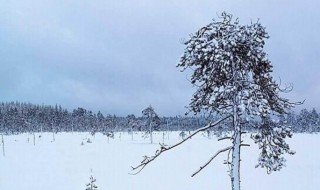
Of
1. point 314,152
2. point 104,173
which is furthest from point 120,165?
point 314,152

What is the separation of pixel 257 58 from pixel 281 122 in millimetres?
2078

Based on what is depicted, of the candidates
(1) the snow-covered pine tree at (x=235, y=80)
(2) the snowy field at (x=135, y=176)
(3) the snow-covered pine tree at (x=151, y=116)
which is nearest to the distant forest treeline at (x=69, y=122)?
(3) the snow-covered pine tree at (x=151, y=116)

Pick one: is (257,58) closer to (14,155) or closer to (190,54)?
(190,54)

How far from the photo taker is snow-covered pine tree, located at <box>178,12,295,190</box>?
9.18 metres

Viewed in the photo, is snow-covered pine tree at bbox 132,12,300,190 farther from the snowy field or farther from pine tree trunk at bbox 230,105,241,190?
the snowy field

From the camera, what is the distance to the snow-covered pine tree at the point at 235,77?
9180mm

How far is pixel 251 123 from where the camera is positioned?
9812 mm

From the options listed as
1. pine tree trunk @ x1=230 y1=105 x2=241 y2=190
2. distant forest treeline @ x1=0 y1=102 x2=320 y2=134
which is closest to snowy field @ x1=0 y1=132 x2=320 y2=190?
pine tree trunk @ x1=230 y1=105 x2=241 y2=190

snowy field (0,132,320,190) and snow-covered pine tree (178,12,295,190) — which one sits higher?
snow-covered pine tree (178,12,295,190)

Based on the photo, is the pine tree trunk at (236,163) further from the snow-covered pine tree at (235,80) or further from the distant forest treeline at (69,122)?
the distant forest treeline at (69,122)

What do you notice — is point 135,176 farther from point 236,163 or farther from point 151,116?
point 151,116

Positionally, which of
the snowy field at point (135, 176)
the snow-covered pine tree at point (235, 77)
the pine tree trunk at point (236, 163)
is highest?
the snow-covered pine tree at point (235, 77)

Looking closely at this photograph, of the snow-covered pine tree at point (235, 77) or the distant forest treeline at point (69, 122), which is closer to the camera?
the snow-covered pine tree at point (235, 77)

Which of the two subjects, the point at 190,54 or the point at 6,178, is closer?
the point at 190,54
